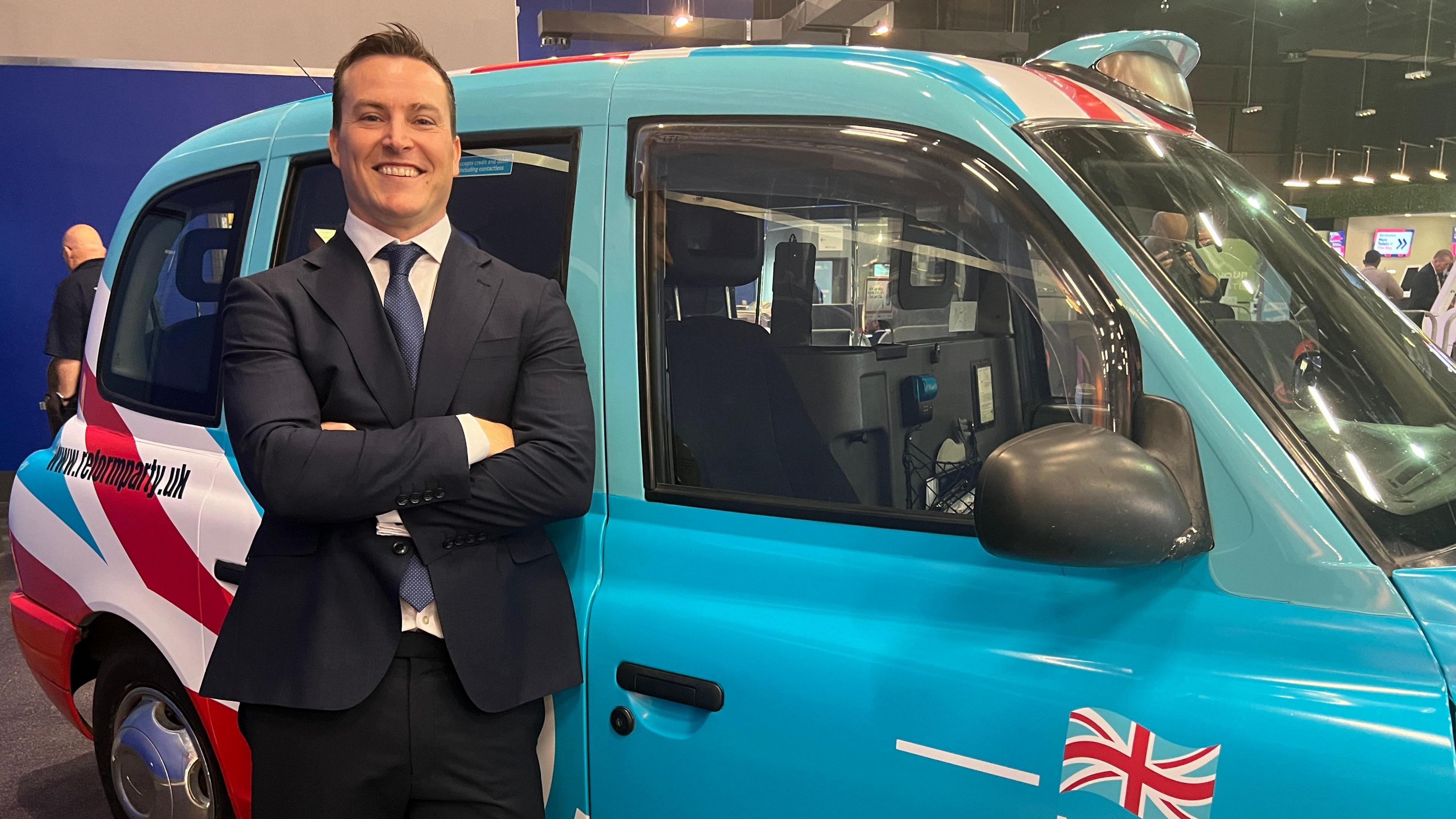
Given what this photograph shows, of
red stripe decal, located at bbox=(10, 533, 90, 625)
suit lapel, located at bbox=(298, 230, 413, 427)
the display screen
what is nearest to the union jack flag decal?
suit lapel, located at bbox=(298, 230, 413, 427)

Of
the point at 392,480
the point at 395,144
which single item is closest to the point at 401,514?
the point at 392,480

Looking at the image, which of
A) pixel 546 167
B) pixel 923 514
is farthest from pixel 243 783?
pixel 923 514

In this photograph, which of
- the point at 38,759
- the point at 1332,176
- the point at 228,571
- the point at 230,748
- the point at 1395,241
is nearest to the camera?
the point at 228,571

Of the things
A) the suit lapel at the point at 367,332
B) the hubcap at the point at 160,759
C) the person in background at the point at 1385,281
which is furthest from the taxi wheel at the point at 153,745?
the person in background at the point at 1385,281

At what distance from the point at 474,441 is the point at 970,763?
2.58 feet

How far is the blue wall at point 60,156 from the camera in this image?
675 cm

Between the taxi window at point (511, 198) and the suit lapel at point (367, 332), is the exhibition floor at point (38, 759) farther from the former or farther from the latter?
the suit lapel at point (367, 332)

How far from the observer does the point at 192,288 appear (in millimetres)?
2260

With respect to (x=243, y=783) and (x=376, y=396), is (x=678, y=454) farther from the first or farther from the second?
(x=243, y=783)

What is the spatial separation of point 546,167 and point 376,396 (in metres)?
0.49

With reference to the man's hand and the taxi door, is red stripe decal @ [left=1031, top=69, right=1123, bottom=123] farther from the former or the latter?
the man's hand

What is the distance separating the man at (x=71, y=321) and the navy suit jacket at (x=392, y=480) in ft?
15.8

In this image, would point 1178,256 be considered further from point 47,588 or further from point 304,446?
point 47,588

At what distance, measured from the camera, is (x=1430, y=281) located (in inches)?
454
